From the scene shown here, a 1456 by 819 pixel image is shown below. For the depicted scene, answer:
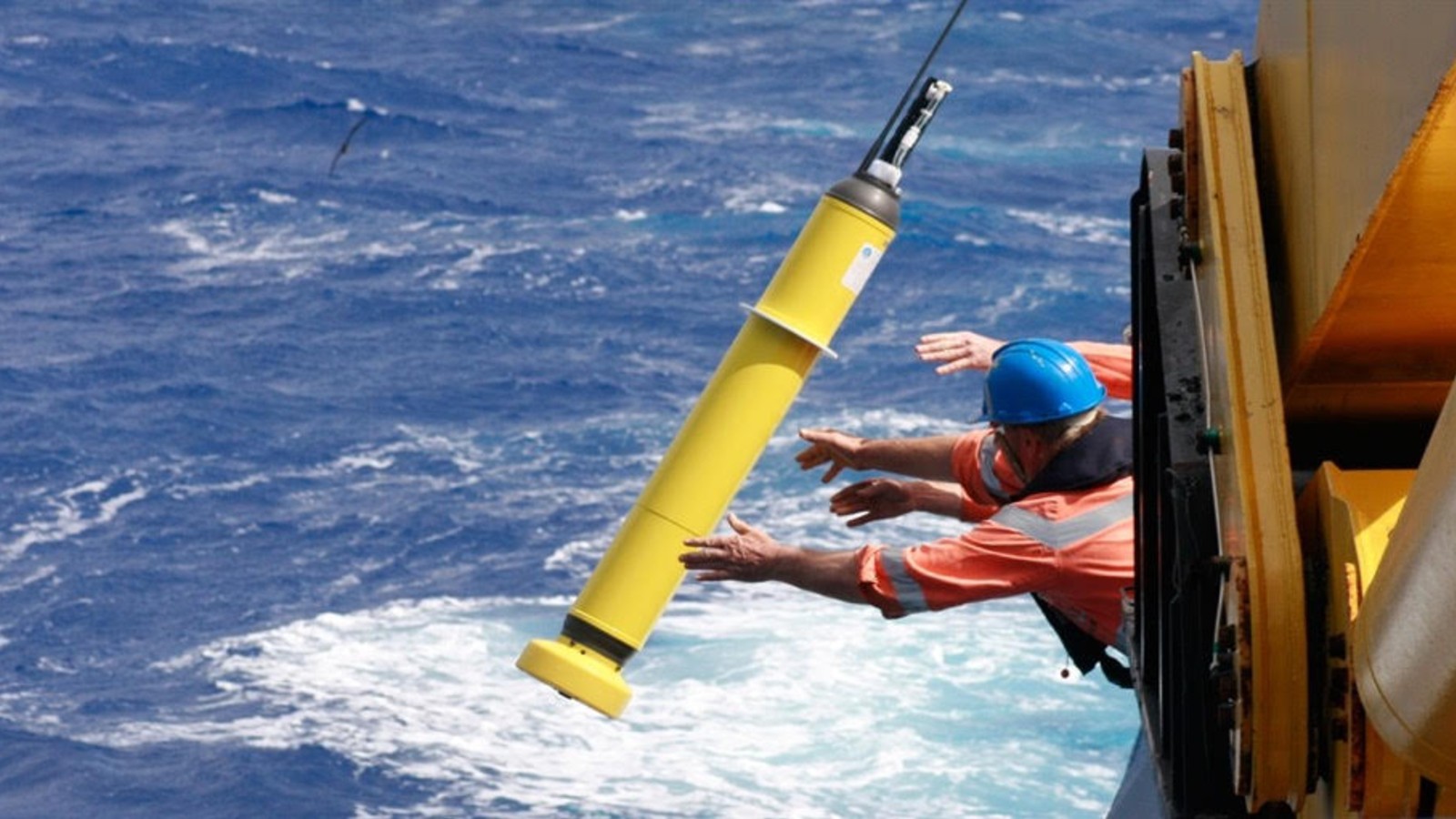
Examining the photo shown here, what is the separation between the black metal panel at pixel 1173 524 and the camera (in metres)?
4.41

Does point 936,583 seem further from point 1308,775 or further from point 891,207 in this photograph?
point 1308,775

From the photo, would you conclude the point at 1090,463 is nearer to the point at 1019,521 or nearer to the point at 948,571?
the point at 1019,521

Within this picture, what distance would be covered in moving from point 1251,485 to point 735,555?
1511 millimetres

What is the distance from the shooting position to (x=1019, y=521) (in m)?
5.25

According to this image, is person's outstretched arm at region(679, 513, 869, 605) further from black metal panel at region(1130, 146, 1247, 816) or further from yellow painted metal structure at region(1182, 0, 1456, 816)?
yellow painted metal structure at region(1182, 0, 1456, 816)

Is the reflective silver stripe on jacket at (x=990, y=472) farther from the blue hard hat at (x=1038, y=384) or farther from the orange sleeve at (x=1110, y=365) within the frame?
the blue hard hat at (x=1038, y=384)

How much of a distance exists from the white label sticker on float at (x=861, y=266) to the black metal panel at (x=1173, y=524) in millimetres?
602

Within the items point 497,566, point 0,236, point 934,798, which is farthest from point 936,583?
point 0,236

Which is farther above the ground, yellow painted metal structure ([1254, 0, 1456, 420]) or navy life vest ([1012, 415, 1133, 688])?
yellow painted metal structure ([1254, 0, 1456, 420])

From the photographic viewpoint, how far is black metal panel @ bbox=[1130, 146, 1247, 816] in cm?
441

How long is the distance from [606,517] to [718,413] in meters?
8.84

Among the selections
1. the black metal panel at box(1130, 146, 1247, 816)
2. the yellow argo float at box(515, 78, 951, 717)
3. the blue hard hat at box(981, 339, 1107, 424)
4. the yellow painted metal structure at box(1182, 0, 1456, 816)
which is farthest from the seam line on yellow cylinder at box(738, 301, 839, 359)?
the yellow painted metal structure at box(1182, 0, 1456, 816)

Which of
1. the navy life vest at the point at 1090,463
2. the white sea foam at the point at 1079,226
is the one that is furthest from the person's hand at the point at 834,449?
the white sea foam at the point at 1079,226

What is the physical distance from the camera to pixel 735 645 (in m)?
12.0
